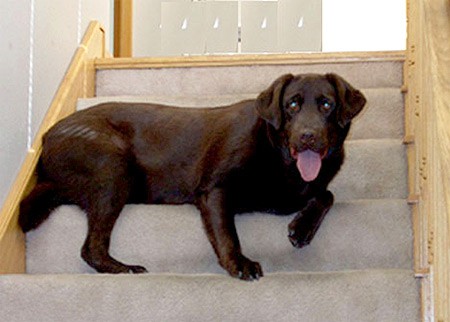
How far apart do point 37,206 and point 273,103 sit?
2.06 feet

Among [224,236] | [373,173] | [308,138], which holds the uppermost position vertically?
[308,138]

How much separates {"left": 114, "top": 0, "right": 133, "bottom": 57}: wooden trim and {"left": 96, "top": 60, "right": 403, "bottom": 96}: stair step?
46.3 inches

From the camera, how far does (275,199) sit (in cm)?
186

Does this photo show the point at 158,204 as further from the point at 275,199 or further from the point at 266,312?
the point at 266,312

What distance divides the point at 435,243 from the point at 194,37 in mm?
3142

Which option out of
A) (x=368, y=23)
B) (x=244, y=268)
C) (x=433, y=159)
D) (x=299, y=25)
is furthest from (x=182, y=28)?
(x=433, y=159)

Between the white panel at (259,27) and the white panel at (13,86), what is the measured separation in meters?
2.40

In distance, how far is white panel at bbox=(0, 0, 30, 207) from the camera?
1.88 meters

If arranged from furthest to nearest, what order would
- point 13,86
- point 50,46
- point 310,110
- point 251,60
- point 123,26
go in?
point 123,26, point 251,60, point 50,46, point 13,86, point 310,110

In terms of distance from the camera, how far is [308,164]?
1.80 meters

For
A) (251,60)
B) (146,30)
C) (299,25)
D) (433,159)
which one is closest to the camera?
(433,159)

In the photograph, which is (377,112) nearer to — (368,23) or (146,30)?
(146,30)

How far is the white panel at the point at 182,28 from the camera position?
169 inches

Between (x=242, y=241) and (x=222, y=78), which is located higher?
(x=222, y=78)
